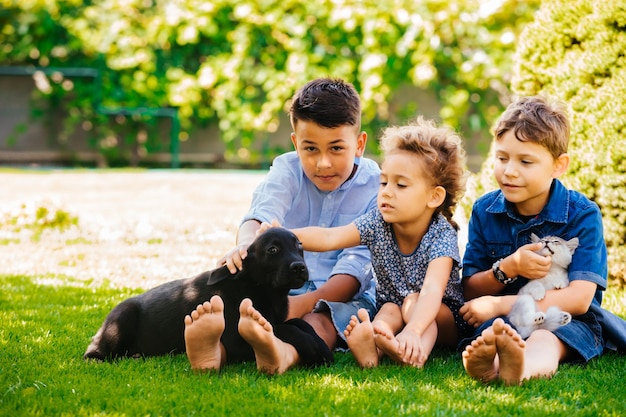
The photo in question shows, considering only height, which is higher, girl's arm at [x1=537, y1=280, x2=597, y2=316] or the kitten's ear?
the kitten's ear

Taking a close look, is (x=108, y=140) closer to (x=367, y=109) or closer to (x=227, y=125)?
(x=227, y=125)

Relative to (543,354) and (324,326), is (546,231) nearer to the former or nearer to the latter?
(543,354)

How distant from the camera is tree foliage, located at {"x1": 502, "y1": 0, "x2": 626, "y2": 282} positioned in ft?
14.7

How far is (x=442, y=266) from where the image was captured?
3.31 m

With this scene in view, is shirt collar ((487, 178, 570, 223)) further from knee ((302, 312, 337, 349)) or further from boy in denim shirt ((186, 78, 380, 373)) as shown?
knee ((302, 312, 337, 349))

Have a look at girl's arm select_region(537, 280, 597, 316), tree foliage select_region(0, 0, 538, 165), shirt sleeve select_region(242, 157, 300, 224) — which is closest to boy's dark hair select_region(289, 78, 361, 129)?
shirt sleeve select_region(242, 157, 300, 224)

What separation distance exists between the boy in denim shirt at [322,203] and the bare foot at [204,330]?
0.27 metres

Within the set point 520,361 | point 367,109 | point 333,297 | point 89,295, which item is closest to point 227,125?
point 367,109

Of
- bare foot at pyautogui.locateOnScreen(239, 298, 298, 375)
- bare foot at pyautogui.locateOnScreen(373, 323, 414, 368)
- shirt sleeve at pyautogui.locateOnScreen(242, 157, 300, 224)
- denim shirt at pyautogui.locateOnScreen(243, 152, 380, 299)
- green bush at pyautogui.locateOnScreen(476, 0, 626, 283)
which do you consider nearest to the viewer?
bare foot at pyautogui.locateOnScreen(239, 298, 298, 375)

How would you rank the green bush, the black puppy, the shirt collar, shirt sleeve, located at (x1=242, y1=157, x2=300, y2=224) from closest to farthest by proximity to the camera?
the black puppy
the shirt collar
shirt sleeve, located at (x1=242, y1=157, x2=300, y2=224)
the green bush

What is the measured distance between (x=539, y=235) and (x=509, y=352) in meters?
0.86

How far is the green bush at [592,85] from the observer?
4.48 meters

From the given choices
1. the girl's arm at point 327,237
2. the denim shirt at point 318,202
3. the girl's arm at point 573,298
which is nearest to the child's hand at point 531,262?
the girl's arm at point 573,298

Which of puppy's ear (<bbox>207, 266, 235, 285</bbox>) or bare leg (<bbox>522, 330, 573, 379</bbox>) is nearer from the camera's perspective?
bare leg (<bbox>522, 330, 573, 379</bbox>)
